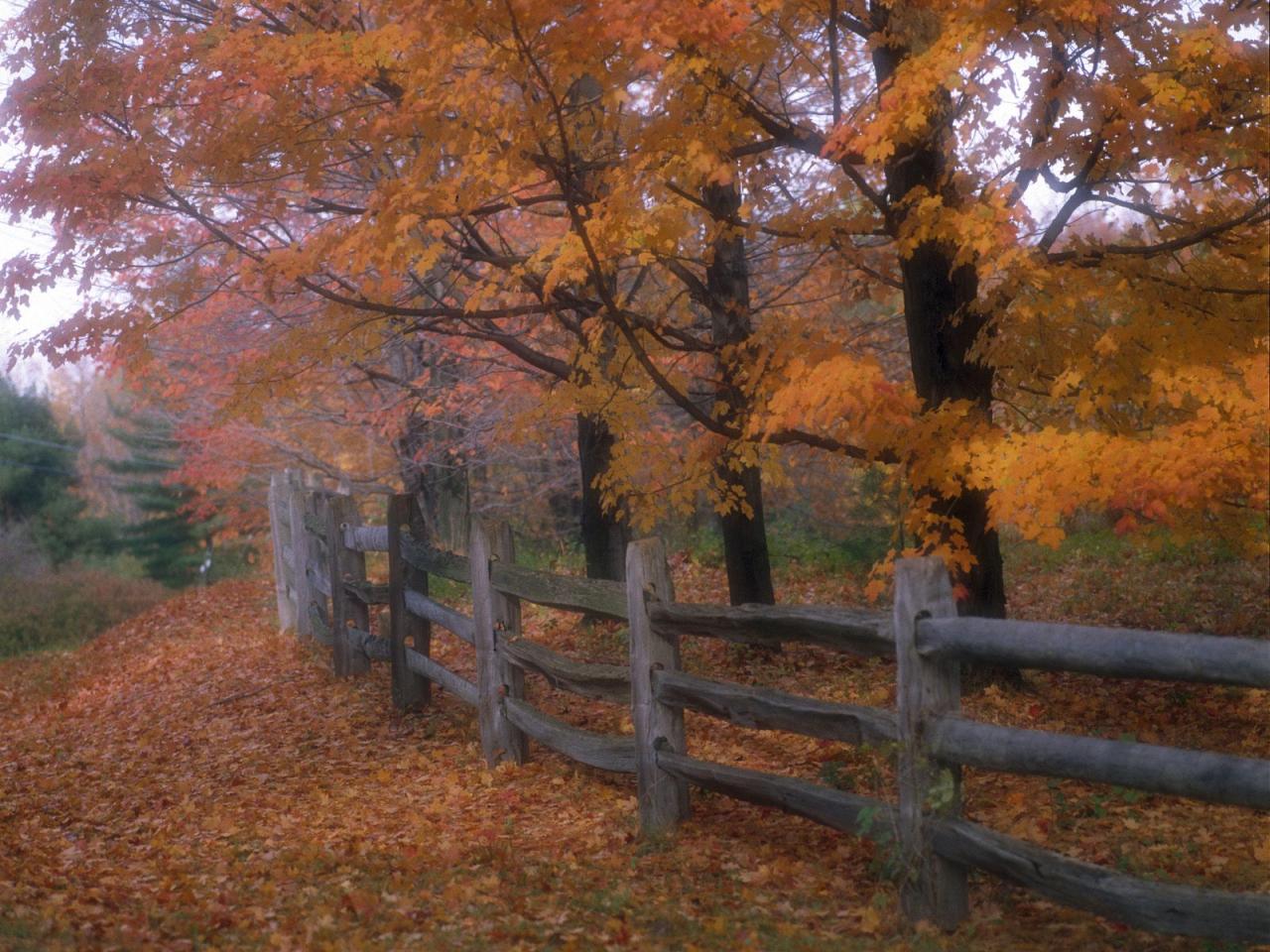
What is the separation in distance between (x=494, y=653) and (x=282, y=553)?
9497 mm

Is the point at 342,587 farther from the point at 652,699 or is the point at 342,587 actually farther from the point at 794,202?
the point at 652,699

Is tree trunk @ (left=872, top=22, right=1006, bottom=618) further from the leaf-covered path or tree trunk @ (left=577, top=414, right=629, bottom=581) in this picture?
tree trunk @ (left=577, top=414, right=629, bottom=581)

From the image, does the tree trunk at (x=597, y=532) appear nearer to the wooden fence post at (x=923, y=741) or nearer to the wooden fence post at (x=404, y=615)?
the wooden fence post at (x=404, y=615)

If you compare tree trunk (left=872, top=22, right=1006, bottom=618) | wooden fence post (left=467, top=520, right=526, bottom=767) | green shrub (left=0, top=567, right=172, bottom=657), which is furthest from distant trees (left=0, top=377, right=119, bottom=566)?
tree trunk (left=872, top=22, right=1006, bottom=618)

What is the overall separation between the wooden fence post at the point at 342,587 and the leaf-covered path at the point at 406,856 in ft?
3.35

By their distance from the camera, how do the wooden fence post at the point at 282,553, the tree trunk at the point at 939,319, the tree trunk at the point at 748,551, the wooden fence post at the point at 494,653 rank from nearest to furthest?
1. the wooden fence post at the point at 494,653
2. the tree trunk at the point at 939,319
3. the tree trunk at the point at 748,551
4. the wooden fence post at the point at 282,553

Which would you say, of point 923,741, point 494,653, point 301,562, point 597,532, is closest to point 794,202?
point 494,653

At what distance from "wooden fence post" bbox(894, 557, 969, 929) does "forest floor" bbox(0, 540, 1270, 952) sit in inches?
6.6

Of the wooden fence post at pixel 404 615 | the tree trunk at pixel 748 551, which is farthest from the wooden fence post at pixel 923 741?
the tree trunk at pixel 748 551

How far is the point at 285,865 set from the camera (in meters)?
6.64

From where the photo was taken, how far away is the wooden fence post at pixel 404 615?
34.9 ft

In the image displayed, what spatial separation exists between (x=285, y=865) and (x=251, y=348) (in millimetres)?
11353

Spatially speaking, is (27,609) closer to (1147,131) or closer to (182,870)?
(182,870)

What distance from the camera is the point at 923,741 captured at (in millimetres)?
4953
